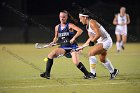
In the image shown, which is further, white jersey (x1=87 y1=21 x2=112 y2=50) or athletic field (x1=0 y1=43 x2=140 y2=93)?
white jersey (x1=87 y1=21 x2=112 y2=50)

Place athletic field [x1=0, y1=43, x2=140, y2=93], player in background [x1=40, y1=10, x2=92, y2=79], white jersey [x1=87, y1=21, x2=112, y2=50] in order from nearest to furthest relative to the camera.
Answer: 1. athletic field [x1=0, y1=43, x2=140, y2=93]
2. white jersey [x1=87, y1=21, x2=112, y2=50]
3. player in background [x1=40, y1=10, x2=92, y2=79]

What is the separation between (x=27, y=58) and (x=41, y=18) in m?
11.3

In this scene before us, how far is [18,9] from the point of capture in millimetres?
29859

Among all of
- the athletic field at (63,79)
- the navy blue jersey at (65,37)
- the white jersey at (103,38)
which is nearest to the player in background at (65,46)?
the navy blue jersey at (65,37)

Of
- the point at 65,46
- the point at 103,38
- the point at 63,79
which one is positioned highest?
the point at 103,38

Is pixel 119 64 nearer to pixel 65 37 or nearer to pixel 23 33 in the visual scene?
pixel 65 37

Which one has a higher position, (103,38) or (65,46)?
(103,38)

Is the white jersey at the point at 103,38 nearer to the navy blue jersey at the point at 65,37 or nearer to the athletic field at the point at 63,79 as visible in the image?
the navy blue jersey at the point at 65,37

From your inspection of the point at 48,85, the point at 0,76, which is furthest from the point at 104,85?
the point at 0,76

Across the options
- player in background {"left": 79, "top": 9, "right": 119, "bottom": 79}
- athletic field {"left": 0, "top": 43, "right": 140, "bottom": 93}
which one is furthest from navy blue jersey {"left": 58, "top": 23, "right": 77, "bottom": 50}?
athletic field {"left": 0, "top": 43, "right": 140, "bottom": 93}

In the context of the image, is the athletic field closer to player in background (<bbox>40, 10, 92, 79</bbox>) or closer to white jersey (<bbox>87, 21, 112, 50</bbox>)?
player in background (<bbox>40, 10, 92, 79</bbox>)

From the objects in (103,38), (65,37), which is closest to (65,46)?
(65,37)

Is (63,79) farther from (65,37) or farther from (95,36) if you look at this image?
(95,36)

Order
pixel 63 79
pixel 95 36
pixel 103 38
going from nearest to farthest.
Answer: pixel 95 36, pixel 103 38, pixel 63 79
